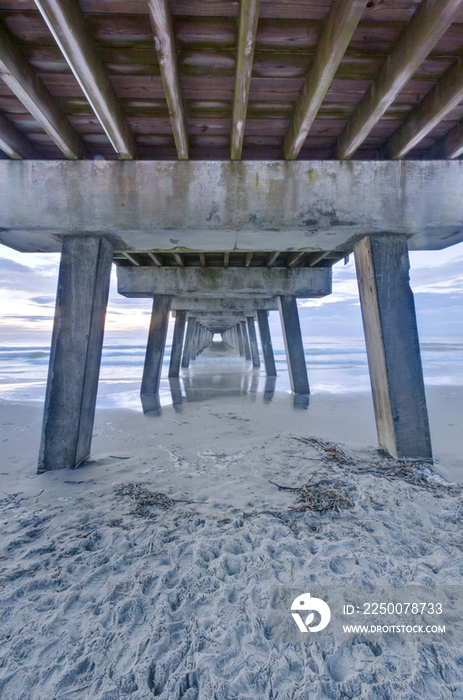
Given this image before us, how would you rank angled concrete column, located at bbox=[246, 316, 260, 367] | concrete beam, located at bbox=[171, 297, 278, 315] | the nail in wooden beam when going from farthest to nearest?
angled concrete column, located at bbox=[246, 316, 260, 367]
concrete beam, located at bbox=[171, 297, 278, 315]
the nail in wooden beam

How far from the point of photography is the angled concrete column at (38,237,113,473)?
4.11 m

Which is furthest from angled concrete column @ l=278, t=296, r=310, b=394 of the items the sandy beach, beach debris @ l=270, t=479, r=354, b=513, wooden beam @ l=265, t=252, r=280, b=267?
beach debris @ l=270, t=479, r=354, b=513

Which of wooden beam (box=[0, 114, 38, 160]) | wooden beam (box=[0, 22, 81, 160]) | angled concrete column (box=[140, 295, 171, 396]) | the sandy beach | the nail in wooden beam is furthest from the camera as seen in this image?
angled concrete column (box=[140, 295, 171, 396])

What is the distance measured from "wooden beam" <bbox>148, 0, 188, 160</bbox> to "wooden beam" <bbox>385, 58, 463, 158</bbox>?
2.58 meters

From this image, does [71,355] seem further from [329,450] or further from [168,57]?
[329,450]

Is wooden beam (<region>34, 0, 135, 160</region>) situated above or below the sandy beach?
above

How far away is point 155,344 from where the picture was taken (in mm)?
9883

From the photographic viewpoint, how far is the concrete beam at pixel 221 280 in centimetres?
882

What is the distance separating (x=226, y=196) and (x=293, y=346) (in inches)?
265

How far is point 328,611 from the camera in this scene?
1.88 m

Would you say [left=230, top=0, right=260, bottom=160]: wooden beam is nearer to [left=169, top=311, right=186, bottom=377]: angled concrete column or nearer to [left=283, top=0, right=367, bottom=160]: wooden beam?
[left=283, top=0, right=367, bottom=160]: wooden beam

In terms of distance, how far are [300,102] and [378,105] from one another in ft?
2.51

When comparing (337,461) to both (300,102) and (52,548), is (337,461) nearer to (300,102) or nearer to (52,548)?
(52,548)

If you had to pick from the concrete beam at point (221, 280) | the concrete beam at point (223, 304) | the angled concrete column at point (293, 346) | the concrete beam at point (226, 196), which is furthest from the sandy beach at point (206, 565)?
the concrete beam at point (223, 304)
